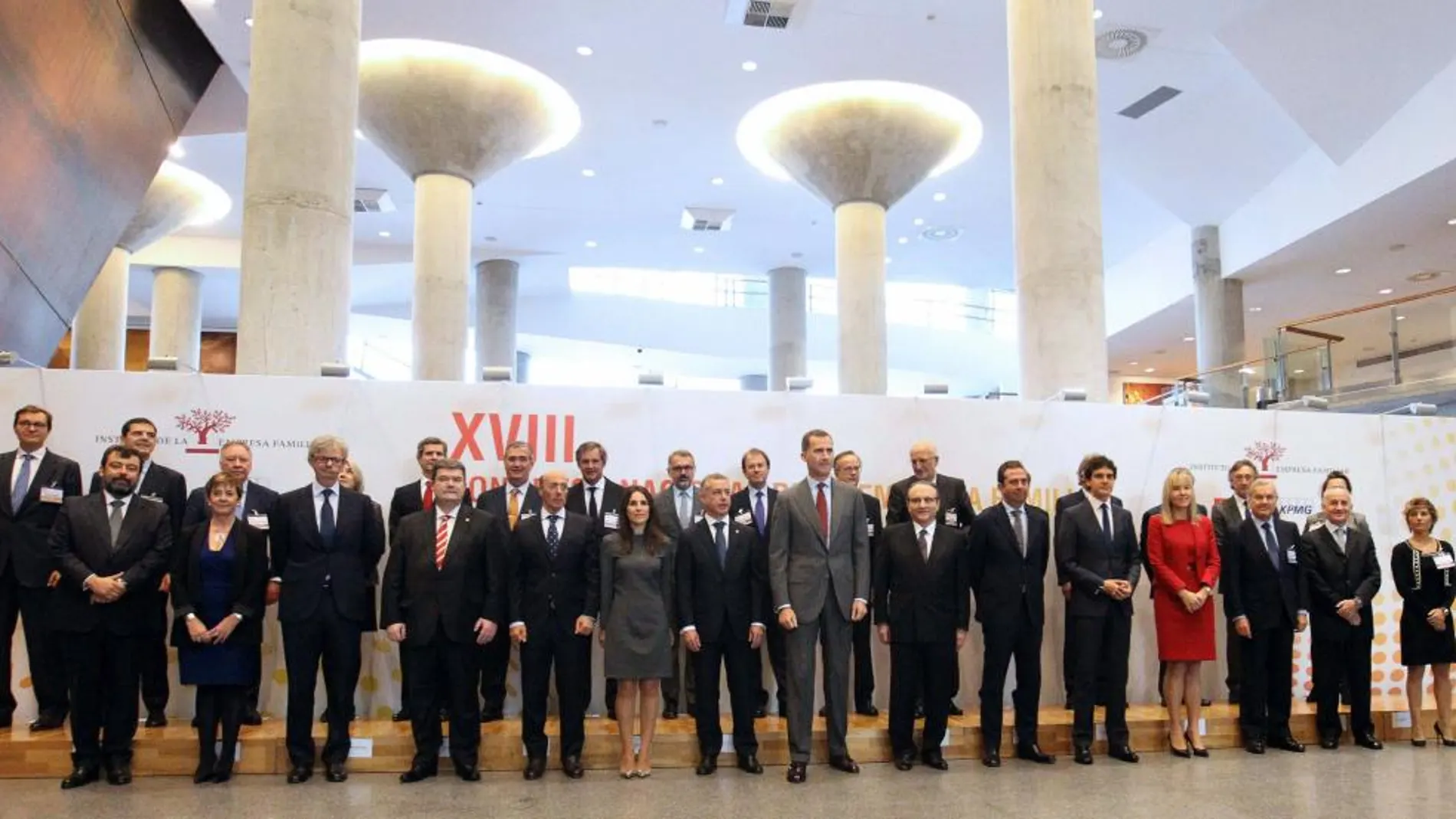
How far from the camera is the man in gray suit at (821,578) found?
4.84 meters

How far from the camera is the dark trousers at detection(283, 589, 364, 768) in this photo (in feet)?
14.9

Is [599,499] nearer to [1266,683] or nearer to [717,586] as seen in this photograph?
[717,586]

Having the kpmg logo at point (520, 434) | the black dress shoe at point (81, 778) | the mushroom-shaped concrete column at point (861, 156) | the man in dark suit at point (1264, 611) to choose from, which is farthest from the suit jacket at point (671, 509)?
the mushroom-shaped concrete column at point (861, 156)

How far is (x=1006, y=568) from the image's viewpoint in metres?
5.09

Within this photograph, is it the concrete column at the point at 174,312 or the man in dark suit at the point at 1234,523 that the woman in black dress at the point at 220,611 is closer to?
the man in dark suit at the point at 1234,523

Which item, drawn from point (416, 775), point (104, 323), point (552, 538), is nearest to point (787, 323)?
point (104, 323)

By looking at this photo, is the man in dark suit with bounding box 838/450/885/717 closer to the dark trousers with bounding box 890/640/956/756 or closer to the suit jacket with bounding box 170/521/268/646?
the dark trousers with bounding box 890/640/956/756

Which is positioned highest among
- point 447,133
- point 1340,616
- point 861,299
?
point 447,133

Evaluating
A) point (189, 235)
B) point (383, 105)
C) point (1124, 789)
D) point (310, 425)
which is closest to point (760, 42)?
point (383, 105)

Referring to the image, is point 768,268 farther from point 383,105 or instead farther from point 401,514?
point 401,514

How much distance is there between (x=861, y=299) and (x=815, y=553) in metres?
10.4

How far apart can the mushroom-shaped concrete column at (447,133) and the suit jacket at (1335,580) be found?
10039 millimetres

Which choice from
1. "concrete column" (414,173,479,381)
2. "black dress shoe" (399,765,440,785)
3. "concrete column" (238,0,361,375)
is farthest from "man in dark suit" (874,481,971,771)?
"concrete column" (414,173,479,381)

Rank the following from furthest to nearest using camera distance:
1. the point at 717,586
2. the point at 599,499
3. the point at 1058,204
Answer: the point at 1058,204, the point at 599,499, the point at 717,586
